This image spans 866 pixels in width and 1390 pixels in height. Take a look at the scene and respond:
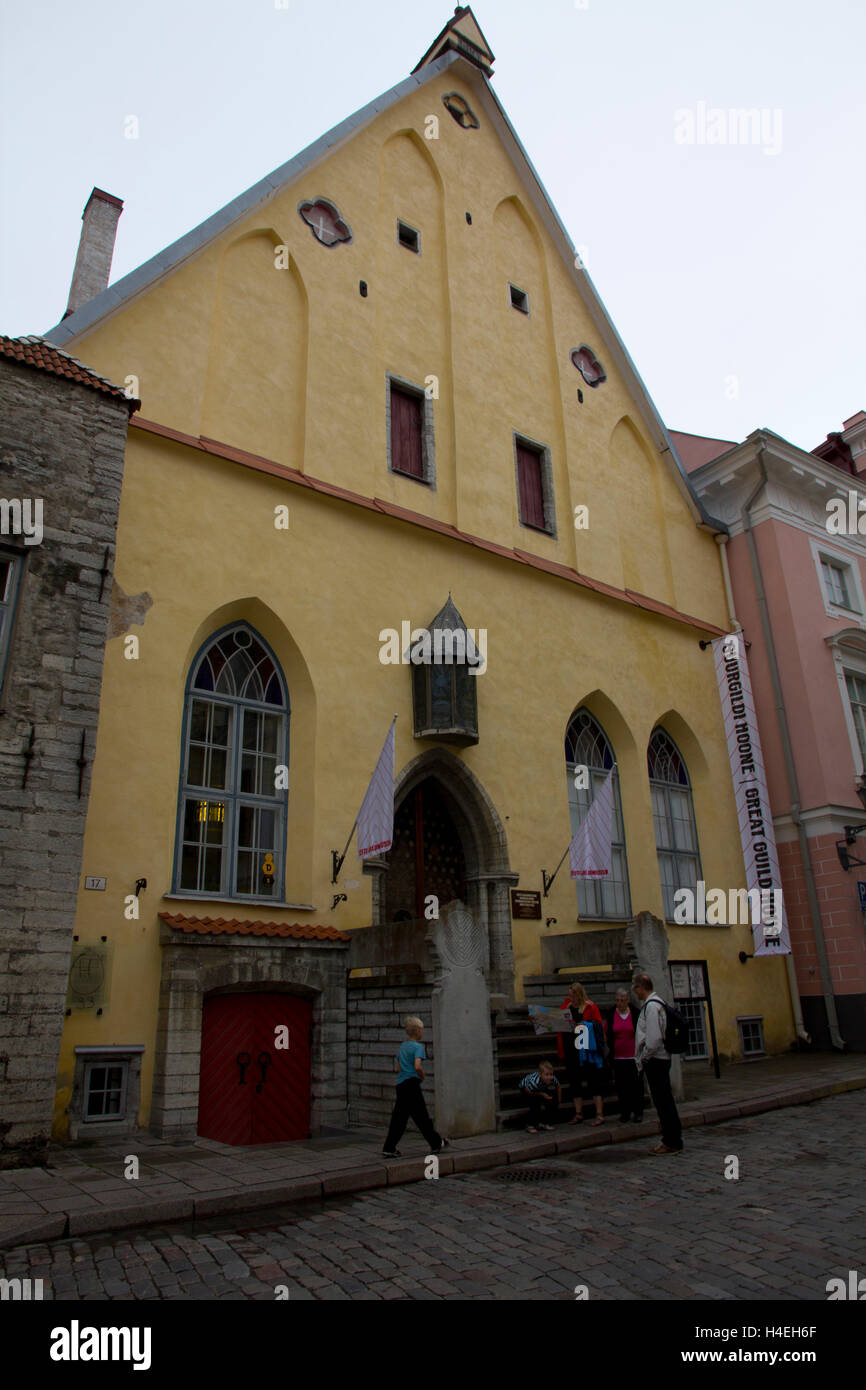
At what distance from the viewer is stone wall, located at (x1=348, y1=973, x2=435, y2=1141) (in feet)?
32.4

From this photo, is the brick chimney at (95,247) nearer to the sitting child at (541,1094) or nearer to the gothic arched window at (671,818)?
the gothic arched window at (671,818)

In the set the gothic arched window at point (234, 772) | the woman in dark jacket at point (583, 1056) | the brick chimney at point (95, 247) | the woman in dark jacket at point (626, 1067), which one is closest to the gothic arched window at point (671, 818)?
the woman in dark jacket at point (583, 1056)

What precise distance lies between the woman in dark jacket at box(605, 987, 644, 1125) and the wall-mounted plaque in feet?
11.0

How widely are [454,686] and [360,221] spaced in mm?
8403

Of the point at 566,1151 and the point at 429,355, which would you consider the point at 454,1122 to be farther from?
the point at 429,355

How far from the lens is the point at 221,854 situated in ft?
37.2

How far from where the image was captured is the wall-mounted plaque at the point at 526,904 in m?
13.8

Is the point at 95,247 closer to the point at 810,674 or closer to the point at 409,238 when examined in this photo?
the point at 409,238

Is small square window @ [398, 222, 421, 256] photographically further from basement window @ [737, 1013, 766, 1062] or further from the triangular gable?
basement window @ [737, 1013, 766, 1062]

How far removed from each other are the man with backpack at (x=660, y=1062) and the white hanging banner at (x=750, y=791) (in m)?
8.30

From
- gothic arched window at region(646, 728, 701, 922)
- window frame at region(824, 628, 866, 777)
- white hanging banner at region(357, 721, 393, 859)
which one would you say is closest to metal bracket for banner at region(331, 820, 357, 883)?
white hanging banner at region(357, 721, 393, 859)

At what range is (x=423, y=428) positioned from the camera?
15664 millimetres
